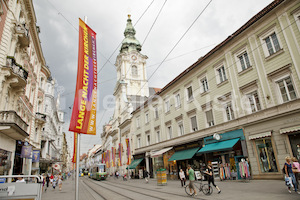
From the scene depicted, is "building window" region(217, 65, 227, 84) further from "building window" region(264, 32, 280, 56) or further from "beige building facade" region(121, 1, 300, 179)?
"building window" region(264, 32, 280, 56)

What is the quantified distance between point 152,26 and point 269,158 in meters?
11.8

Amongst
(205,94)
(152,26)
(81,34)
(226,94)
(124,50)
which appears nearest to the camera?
(81,34)

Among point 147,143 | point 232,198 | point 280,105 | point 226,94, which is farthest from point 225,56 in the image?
point 147,143

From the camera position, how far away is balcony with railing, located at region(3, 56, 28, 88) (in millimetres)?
13633

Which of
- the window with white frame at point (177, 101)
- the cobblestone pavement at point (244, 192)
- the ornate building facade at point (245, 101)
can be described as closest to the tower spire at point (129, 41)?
the window with white frame at point (177, 101)

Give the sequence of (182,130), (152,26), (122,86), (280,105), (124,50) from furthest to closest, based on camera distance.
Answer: (124,50)
(122,86)
(182,130)
(280,105)
(152,26)

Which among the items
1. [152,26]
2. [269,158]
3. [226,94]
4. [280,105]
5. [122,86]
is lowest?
[269,158]

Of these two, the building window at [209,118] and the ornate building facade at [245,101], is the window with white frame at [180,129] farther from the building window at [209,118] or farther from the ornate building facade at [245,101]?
the building window at [209,118]

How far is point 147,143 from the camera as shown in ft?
105

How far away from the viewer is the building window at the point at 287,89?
41.8 feet

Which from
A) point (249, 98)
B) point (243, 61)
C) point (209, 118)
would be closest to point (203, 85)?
point (209, 118)

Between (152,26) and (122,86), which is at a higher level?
(122,86)

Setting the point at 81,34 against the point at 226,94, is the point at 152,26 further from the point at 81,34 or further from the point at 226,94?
the point at 226,94

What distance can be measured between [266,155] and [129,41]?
159ft
